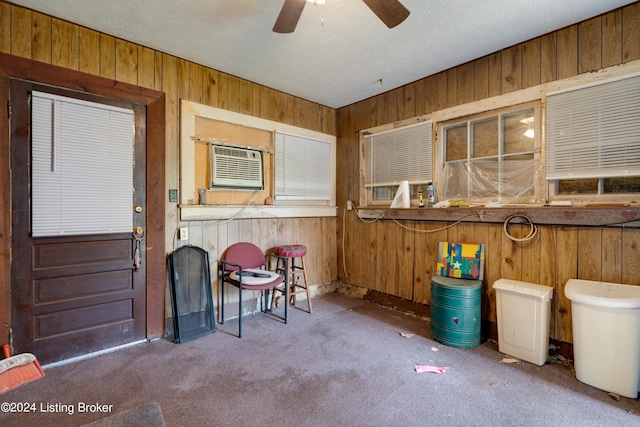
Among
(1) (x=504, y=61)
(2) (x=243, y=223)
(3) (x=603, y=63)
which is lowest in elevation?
(2) (x=243, y=223)

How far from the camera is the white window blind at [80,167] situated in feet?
7.25

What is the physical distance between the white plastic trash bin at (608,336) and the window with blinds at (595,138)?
0.78 meters

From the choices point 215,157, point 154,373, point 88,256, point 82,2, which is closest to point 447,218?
point 215,157

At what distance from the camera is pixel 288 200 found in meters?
3.75

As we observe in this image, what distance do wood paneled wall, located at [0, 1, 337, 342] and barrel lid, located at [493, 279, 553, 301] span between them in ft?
7.37

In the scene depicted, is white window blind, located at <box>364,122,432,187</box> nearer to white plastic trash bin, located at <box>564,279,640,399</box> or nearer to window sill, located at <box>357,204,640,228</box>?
window sill, located at <box>357,204,640,228</box>

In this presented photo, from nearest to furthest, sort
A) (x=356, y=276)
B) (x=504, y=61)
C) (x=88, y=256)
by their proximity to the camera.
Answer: (x=88, y=256) → (x=504, y=61) → (x=356, y=276)

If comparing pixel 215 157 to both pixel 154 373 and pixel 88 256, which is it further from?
pixel 154 373

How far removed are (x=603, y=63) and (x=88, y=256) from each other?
13.9 ft

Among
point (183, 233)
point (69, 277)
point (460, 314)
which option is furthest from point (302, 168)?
point (69, 277)


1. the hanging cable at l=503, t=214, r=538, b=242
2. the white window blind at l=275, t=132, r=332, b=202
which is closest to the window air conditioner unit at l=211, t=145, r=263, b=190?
the white window blind at l=275, t=132, r=332, b=202

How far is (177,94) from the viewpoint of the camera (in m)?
2.85

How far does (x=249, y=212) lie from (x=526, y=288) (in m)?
2.69

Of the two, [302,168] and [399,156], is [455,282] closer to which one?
[399,156]
